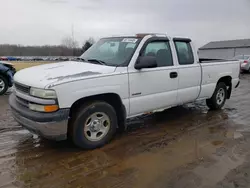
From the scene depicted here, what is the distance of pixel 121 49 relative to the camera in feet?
16.1

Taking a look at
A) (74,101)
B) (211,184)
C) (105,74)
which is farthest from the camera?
(105,74)

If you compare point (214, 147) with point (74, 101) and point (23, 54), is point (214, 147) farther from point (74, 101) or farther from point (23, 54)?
point (23, 54)

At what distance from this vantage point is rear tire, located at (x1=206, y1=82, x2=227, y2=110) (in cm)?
681

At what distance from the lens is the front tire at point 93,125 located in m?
3.94

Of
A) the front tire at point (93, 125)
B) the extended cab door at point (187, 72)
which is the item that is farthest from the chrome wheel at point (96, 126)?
the extended cab door at point (187, 72)

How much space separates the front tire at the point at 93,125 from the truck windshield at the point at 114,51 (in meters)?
0.89

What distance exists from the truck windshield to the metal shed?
163 ft

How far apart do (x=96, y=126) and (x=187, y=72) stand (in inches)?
98.8

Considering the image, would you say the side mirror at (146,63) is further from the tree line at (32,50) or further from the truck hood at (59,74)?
the tree line at (32,50)

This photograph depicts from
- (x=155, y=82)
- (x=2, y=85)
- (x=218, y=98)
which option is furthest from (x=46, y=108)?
(x=2, y=85)

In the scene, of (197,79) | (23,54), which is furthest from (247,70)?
(23,54)

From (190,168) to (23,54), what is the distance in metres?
72.9

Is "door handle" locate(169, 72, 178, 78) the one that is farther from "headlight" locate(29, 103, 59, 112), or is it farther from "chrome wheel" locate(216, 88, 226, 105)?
"headlight" locate(29, 103, 59, 112)

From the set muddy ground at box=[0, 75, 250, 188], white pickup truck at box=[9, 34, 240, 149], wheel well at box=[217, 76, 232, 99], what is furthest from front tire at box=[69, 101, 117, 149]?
wheel well at box=[217, 76, 232, 99]
